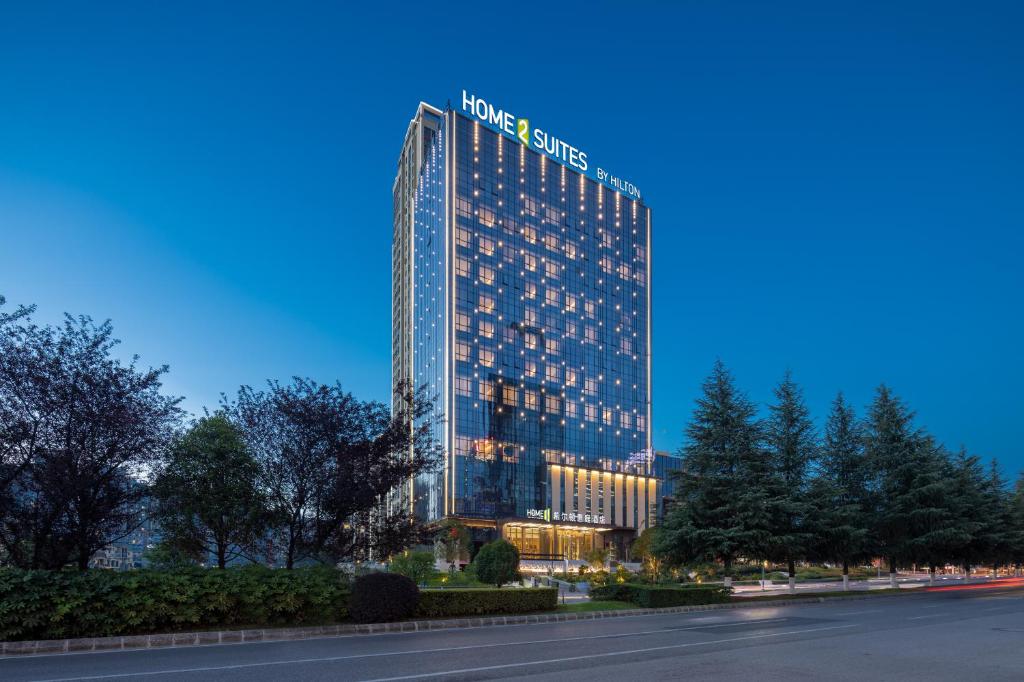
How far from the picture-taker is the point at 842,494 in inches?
1857

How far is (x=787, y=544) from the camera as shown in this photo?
3981cm

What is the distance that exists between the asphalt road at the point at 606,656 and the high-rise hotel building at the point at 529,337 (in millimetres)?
74181

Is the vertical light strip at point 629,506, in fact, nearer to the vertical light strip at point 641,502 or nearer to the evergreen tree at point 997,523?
the vertical light strip at point 641,502

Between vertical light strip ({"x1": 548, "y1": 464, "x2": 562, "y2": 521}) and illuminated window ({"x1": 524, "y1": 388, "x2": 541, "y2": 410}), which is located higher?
illuminated window ({"x1": 524, "y1": 388, "x2": 541, "y2": 410})

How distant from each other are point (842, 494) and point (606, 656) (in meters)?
36.5

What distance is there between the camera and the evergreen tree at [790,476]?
4028cm

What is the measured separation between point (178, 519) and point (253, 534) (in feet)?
10.4

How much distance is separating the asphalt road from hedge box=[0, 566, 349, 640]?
1.26 metres

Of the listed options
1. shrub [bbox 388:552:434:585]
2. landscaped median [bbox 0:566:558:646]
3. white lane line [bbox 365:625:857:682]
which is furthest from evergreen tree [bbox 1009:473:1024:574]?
landscaped median [bbox 0:566:558:646]

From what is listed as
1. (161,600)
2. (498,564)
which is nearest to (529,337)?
(498,564)

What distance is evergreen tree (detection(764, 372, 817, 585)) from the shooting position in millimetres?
40281

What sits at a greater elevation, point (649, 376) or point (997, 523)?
point (649, 376)

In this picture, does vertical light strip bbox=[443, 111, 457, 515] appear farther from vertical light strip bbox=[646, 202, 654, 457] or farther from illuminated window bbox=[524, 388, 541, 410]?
vertical light strip bbox=[646, 202, 654, 457]

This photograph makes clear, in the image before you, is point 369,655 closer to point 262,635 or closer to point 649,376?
point 262,635
